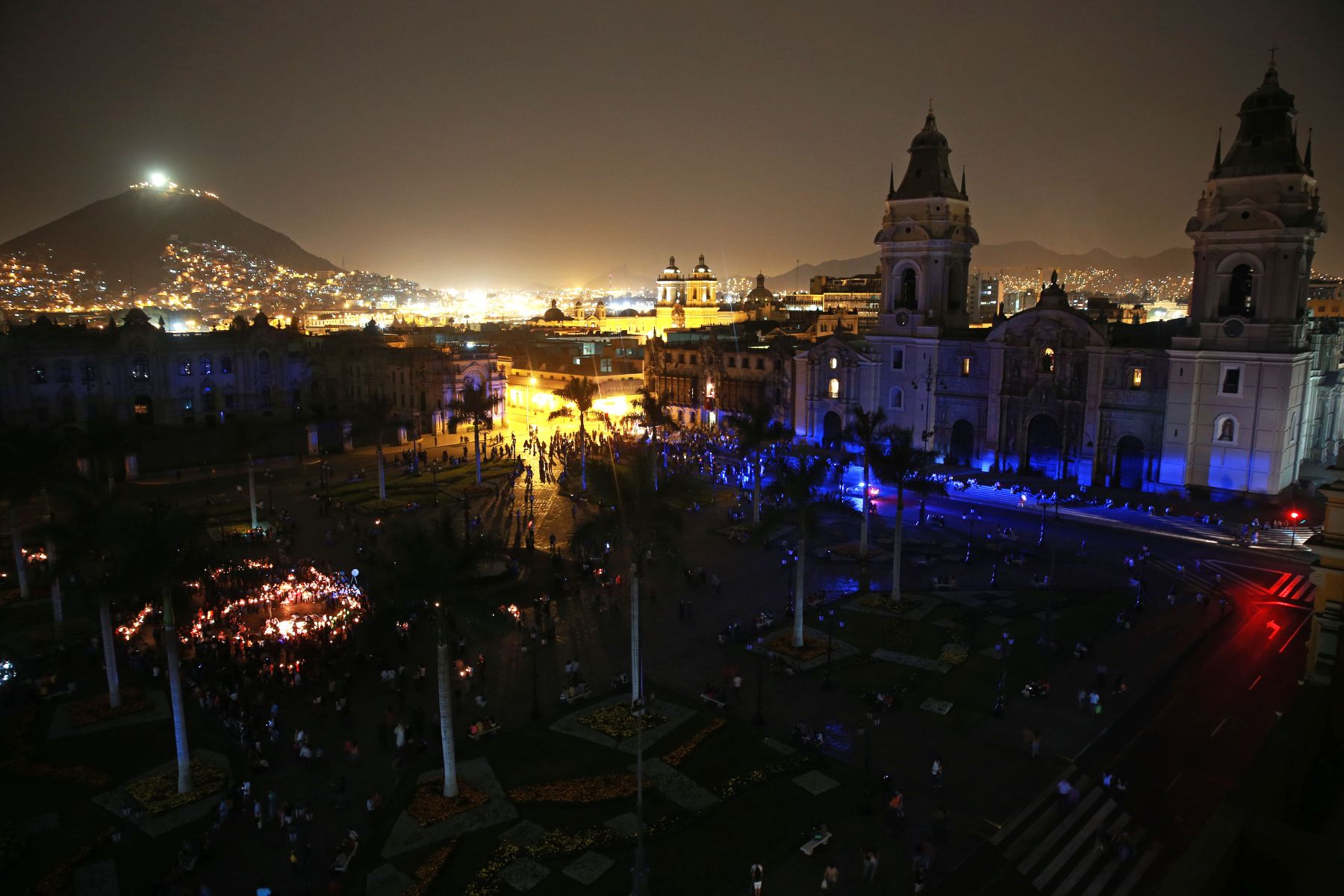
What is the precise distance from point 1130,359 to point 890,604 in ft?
94.5

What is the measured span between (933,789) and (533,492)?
3898cm

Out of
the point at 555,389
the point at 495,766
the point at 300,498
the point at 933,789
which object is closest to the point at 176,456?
the point at 300,498

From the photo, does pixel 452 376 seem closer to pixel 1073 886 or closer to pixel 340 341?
pixel 340 341

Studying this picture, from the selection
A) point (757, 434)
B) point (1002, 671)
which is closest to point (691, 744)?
point (1002, 671)

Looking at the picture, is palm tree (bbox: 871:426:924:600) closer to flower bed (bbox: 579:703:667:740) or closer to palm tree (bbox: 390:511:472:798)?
flower bed (bbox: 579:703:667:740)

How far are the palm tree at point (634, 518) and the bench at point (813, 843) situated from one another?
7502 mm

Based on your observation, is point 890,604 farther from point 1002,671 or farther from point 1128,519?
point 1128,519

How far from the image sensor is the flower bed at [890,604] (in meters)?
34.6

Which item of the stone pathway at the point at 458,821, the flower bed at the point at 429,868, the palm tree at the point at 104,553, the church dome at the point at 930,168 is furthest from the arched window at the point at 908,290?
the flower bed at the point at 429,868

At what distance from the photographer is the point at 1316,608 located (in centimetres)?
2303

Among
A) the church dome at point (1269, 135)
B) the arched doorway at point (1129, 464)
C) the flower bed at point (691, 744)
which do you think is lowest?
the flower bed at point (691, 744)

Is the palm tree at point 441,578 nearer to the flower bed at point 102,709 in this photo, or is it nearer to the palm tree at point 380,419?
the flower bed at point 102,709

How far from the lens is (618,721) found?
25.4 meters

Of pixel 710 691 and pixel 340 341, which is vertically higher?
pixel 340 341
